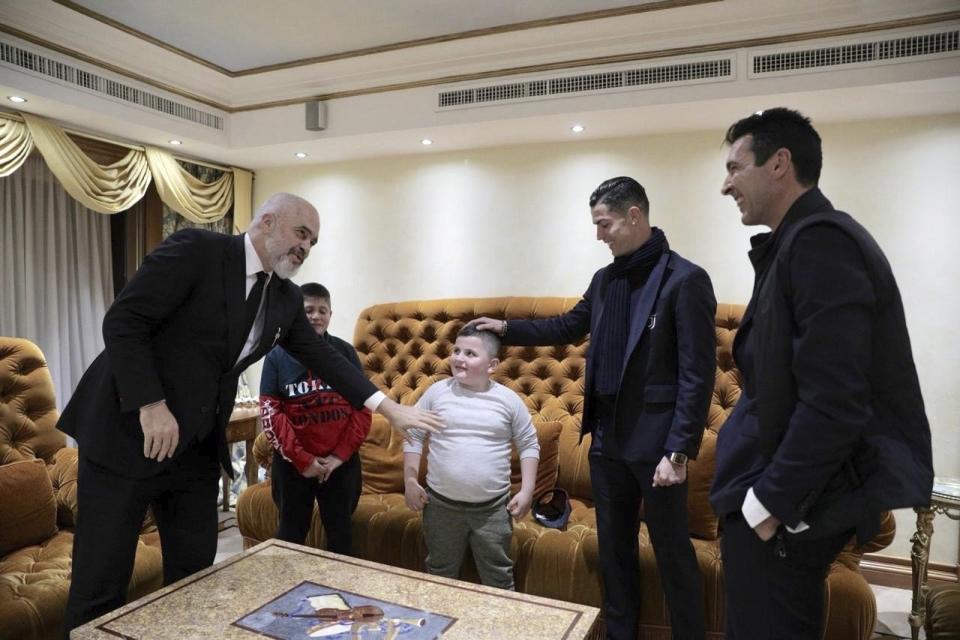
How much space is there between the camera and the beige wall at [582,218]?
310 cm

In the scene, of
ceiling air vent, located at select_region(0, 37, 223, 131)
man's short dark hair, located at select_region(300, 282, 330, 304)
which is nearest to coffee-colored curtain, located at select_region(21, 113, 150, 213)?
ceiling air vent, located at select_region(0, 37, 223, 131)

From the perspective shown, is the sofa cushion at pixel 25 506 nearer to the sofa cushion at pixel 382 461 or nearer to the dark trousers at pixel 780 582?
A: the sofa cushion at pixel 382 461

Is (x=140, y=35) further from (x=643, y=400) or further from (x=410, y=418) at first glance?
(x=643, y=400)

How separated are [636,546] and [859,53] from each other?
2.32 metres

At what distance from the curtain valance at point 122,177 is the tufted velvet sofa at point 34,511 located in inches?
43.7

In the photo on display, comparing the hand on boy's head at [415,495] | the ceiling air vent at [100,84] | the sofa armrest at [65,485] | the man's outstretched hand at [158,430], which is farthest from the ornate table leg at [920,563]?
the ceiling air vent at [100,84]

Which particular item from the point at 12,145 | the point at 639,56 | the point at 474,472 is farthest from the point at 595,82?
the point at 12,145

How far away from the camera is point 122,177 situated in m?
3.75

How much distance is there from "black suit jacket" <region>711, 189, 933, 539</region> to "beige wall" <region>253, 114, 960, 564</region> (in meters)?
2.35

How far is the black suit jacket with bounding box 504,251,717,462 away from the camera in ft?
6.25

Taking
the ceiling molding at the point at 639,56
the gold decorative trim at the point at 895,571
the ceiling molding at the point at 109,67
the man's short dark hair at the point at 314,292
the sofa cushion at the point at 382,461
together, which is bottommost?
the gold decorative trim at the point at 895,571

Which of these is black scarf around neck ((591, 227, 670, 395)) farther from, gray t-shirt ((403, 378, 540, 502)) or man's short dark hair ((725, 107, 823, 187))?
man's short dark hair ((725, 107, 823, 187))

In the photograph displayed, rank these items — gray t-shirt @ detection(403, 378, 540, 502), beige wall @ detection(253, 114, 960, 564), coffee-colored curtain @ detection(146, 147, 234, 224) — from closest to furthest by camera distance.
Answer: gray t-shirt @ detection(403, 378, 540, 502)
beige wall @ detection(253, 114, 960, 564)
coffee-colored curtain @ detection(146, 147, 234, 224)

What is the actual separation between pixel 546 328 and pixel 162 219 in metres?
3.03
